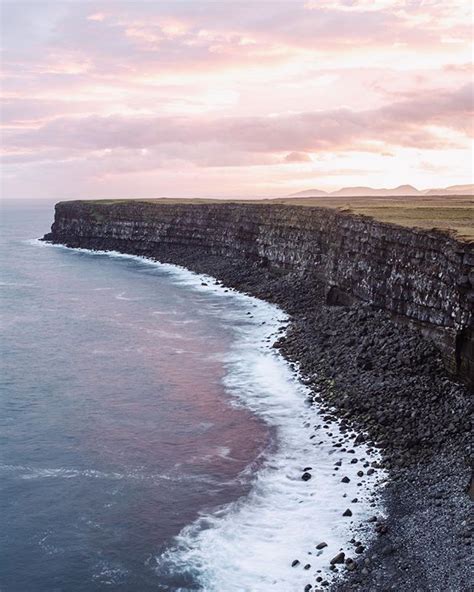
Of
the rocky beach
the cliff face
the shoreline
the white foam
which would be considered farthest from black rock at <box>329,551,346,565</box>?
the cliff face

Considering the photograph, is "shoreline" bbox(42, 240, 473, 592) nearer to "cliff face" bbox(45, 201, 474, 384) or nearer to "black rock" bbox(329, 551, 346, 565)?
"black rock" bbox(329, 551, 346, 565)

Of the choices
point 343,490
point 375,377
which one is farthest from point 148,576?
point 375,377

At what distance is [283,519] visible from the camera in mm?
31578

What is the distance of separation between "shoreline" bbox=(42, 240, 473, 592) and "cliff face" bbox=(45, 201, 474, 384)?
2.36 meters

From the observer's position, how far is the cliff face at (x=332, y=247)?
1786 inches

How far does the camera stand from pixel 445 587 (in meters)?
24.6

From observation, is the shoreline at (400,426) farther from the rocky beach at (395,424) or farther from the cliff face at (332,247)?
the cliff face at (332,247)

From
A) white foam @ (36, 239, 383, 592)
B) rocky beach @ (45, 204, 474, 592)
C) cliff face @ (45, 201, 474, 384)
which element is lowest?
white foam @ (36, 239, 383, 592)

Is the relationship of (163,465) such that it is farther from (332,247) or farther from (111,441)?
(332,247)

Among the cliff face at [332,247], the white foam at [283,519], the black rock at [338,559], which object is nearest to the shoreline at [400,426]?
the black rock at [338,559]

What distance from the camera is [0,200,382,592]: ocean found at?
92.8ft

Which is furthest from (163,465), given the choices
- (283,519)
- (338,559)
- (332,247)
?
(332,247)

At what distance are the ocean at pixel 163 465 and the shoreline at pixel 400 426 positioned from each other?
1854 millimetres

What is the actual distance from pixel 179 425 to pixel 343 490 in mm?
13510
